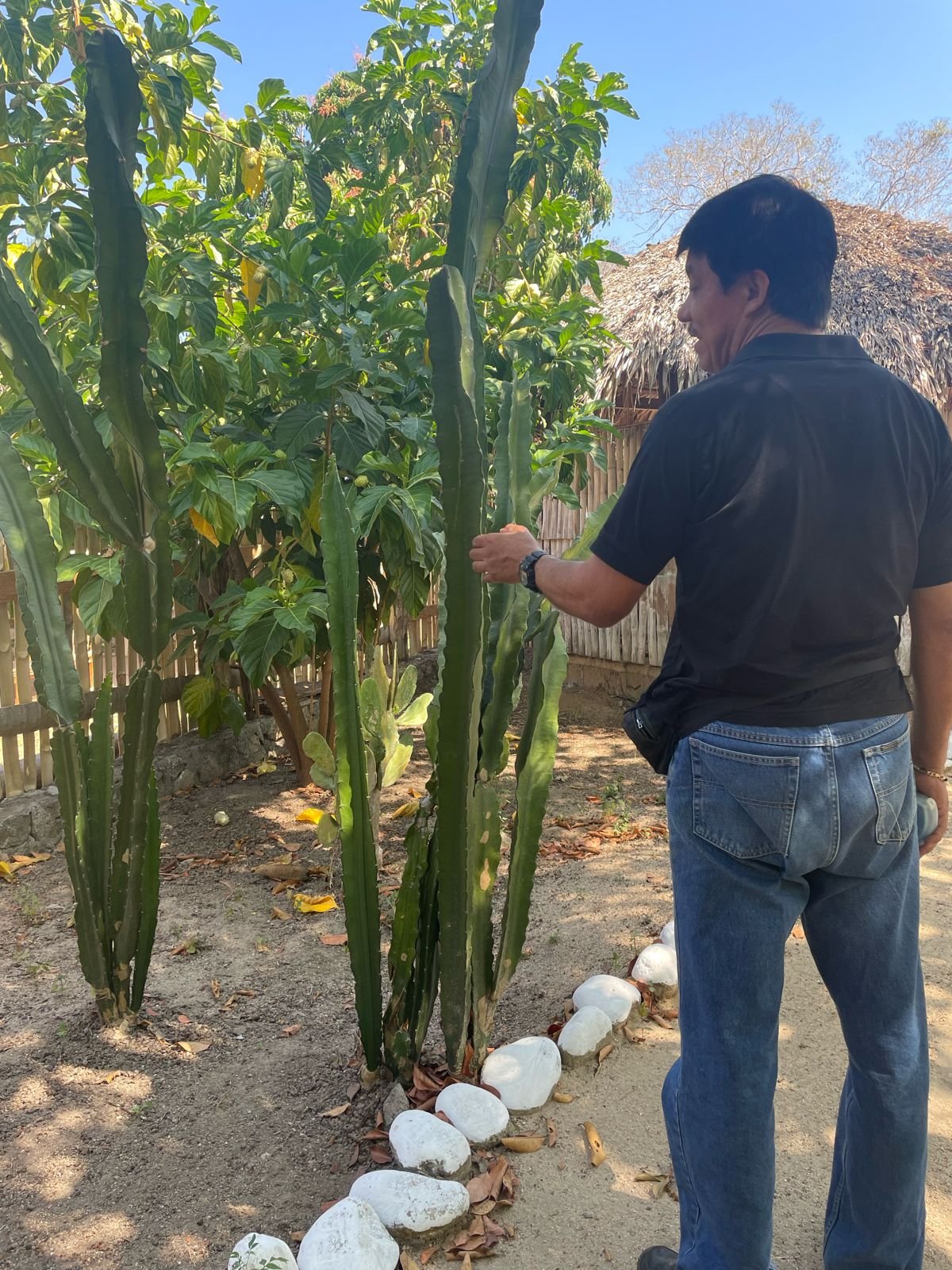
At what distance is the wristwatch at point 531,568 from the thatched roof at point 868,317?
5.29 meters

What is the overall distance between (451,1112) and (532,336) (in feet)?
10.3

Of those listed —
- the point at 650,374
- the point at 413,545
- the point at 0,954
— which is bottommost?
the point at 0,954

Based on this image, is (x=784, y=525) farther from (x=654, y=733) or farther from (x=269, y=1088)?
(x=269, y=1088)

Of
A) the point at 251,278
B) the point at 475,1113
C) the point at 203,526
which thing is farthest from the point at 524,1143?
the point at 251,278

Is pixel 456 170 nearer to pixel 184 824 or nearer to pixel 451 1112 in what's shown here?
pixel 451 1112

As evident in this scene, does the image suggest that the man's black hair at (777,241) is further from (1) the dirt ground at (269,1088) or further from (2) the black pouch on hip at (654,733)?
(1) the dirt ground at (269,1088)

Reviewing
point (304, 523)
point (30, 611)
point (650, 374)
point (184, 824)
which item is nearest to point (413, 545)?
point (304, 523)

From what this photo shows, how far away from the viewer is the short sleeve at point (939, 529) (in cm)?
155

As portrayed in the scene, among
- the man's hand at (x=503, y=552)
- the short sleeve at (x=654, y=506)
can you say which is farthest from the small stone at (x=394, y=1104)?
the short sleeve at (x=654, y=506)

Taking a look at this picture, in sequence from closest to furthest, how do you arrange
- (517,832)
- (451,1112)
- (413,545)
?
(451,1112), (517,832), (413,545)

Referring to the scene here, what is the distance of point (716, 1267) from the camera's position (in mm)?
1532

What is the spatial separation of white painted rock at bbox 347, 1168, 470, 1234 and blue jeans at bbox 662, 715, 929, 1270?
1.61 feet

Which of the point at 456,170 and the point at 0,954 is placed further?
the point at 0,954

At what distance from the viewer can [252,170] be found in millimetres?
3889
